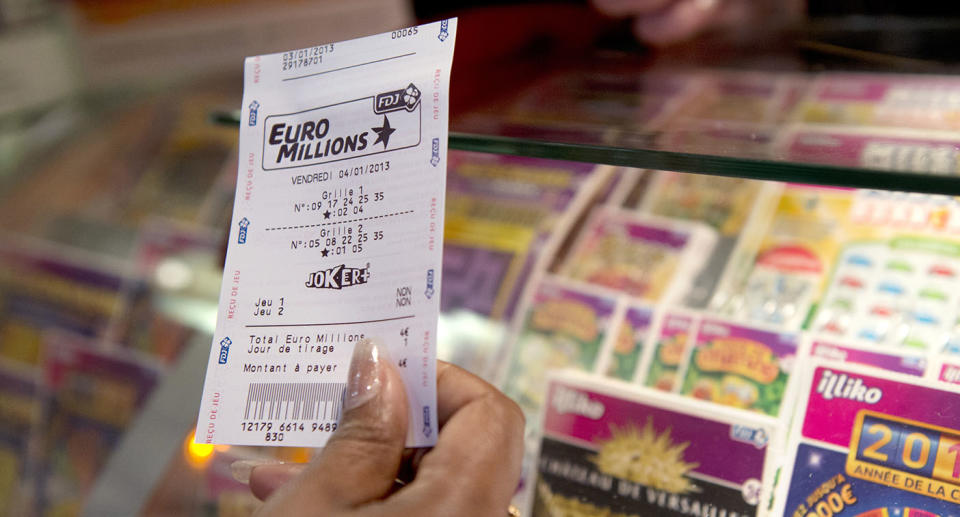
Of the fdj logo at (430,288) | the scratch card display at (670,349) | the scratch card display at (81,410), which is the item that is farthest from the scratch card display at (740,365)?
the scratch card display at (81,410)

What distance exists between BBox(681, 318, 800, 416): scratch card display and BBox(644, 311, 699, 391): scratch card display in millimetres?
10

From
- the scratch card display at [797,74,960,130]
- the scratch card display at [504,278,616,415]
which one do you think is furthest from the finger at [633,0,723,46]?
the scratch card display at [504,278,616,415]

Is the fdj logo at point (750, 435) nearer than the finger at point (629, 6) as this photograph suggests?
Yes

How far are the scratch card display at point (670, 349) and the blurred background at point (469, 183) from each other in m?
0.03

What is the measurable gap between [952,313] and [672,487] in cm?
35

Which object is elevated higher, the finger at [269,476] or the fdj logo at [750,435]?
the fdj logo at [750,435]

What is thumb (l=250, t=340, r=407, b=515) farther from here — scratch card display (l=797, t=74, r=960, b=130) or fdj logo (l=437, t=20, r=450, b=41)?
scratch card display (l=797, t=74, r=960, b=130)

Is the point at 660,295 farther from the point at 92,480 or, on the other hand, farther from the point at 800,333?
the point at 92,480

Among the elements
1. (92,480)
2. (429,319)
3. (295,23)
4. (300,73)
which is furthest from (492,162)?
(295,23)

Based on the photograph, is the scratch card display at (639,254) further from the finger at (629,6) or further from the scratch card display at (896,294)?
the finger at (629,6)

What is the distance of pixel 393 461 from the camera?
1.89 feet

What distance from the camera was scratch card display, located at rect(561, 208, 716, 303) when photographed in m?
0.96

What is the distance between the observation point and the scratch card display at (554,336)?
0.92m

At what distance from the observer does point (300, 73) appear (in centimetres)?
70
